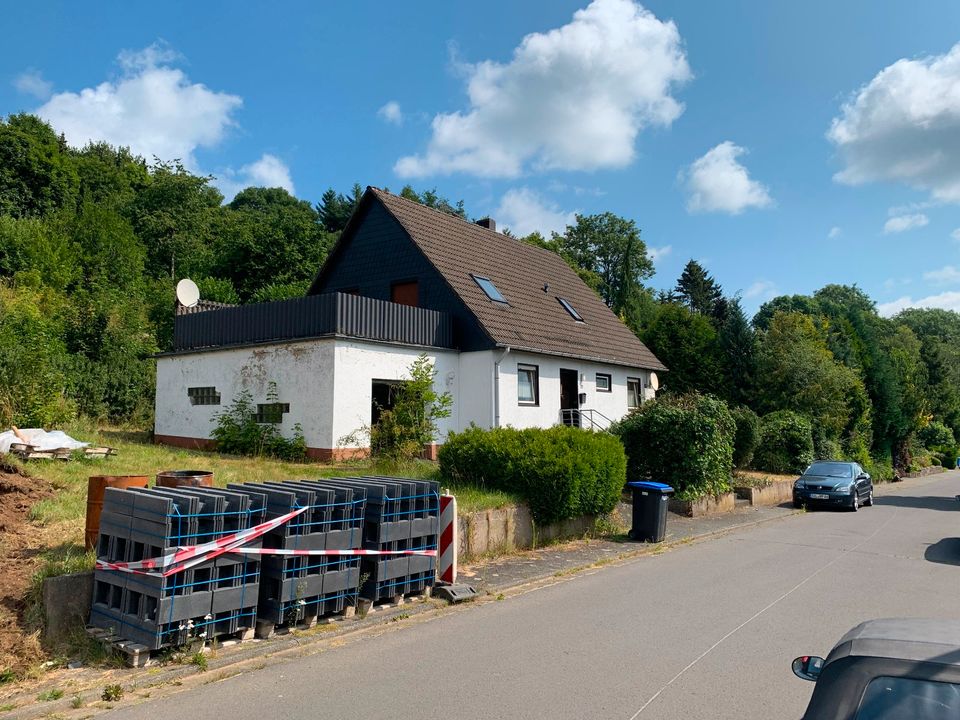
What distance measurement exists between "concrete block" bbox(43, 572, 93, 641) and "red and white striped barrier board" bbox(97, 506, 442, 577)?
0.75 ft

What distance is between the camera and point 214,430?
19469mm

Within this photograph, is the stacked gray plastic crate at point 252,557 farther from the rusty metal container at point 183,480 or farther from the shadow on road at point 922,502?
the shadow on road at point 922,502

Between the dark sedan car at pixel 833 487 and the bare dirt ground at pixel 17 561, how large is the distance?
64.2ft

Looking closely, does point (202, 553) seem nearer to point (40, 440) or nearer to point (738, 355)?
point (40, 440)

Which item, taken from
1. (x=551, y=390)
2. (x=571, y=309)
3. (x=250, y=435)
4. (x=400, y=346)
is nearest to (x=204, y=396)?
(x=250, y=435)

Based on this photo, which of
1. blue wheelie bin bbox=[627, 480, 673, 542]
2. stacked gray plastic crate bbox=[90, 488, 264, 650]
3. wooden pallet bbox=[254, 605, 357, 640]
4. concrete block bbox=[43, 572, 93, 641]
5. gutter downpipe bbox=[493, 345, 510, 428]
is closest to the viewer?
stacked gray plastic crate bbox=[90, 488, 264, 650]

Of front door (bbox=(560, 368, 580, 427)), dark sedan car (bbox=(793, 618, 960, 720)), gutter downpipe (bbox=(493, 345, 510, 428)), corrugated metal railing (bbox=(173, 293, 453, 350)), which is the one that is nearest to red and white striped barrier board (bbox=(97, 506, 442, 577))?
dark sedan car (bbox=(793, 618, 960, 720))

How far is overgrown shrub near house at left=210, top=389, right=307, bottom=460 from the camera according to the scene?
17844 mm

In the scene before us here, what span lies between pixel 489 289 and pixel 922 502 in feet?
55.4

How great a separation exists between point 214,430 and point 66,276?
2071cm

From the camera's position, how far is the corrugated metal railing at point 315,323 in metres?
18.0

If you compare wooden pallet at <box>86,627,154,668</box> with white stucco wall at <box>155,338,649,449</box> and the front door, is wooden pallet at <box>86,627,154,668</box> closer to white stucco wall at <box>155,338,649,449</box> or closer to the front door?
white stucco wall at <box>155,338,649,449</box>

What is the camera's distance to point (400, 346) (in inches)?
760

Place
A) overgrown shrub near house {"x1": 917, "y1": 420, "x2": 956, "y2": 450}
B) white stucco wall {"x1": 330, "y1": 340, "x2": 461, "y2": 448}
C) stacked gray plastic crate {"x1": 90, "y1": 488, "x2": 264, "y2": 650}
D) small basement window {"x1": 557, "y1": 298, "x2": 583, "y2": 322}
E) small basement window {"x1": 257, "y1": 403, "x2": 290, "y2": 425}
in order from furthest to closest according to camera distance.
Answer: overgrown shrub near house {"x1": 917, "y1": 420, "x2": 956, "y2": 450}
small basement window {"x1": 557, "y1": 298, "x2": 583, "y2": 322}
small basement window {"x1": 257, "y1": 403, "x2": 290, "y2": 425}
white stucco wall {"x1": 330, "y1": 340, "x2": 461, "y2": 448}
stacked gray plastic crate {"x1": 90, "y1": 488, "x2": 264, "y2": 650}
